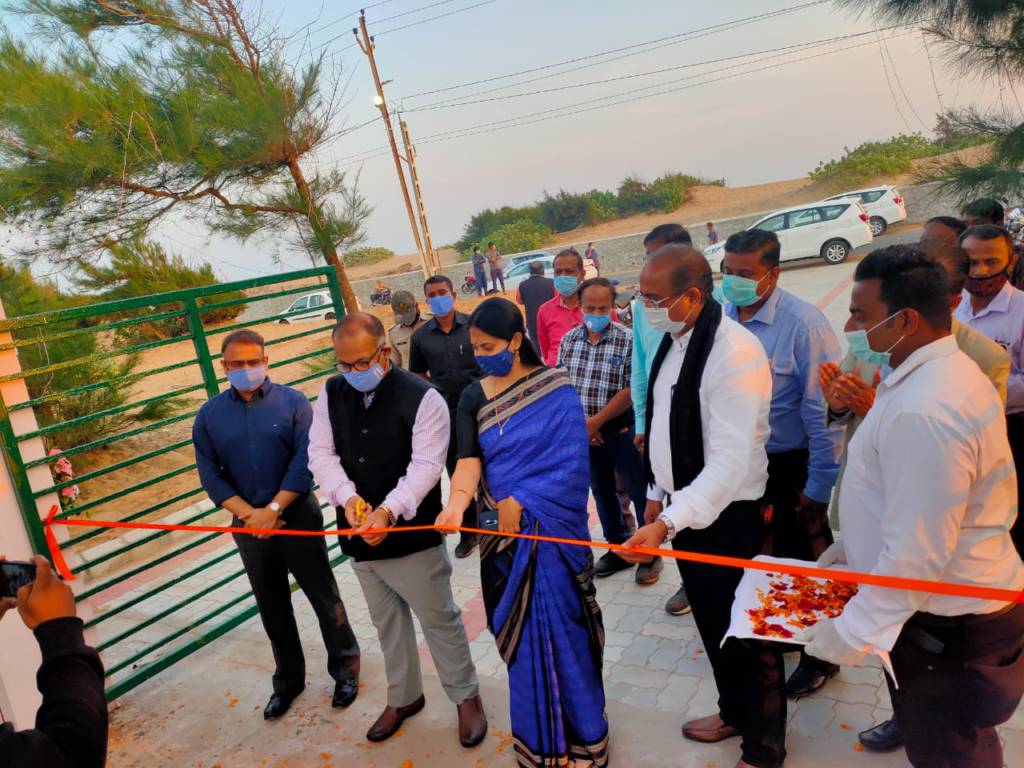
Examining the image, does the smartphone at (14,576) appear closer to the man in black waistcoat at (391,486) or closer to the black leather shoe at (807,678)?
the man in black waistcoat at (391,486)

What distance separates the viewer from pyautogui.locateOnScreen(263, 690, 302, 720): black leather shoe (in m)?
3.63

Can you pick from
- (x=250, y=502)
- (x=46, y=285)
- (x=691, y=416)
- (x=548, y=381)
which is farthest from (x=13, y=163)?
(x=691, y=416)

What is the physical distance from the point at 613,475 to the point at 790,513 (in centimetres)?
143

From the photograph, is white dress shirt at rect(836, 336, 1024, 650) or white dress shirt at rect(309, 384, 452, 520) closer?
white dress shirt at rect(836, 336, 1024, 650)

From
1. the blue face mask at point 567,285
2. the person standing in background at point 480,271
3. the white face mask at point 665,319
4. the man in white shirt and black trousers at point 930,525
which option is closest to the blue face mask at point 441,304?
the blue face mask at point 567,285

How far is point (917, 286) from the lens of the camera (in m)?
1.85

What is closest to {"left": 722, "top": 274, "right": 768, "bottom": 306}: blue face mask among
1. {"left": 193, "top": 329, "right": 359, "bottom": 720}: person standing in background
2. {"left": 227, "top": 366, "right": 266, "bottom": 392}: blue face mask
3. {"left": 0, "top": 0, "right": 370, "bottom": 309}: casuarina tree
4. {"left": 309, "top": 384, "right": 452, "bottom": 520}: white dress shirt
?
{"left": 309, "top": 384, "right": 452, "bottom": 520}: white dress shirt

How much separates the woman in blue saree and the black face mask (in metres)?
1.97

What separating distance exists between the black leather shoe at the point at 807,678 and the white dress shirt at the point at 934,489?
142 cm

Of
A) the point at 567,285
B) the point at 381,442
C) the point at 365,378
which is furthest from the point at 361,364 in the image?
the point at 567,285

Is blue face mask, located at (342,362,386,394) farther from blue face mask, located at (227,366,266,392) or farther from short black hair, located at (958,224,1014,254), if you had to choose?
short black hair, located at (958,224,1014,254)

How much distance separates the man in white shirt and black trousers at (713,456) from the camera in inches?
91.4

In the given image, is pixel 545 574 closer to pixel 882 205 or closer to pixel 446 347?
pixel 446 347

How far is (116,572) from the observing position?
629 centimetres
